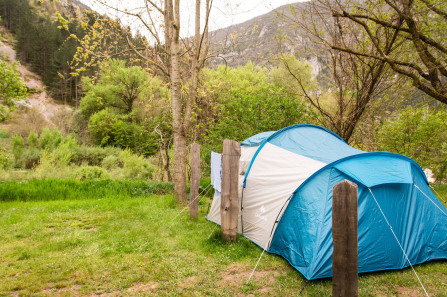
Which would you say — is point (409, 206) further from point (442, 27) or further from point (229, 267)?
point (442, 27)

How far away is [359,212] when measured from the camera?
3.75 m

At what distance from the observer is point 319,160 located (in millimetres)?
4477

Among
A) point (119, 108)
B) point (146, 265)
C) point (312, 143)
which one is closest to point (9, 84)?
point (146, 265)

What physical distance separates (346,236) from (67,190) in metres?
8.32

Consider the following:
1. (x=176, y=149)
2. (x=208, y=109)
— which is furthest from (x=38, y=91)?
(x=176, y=149)

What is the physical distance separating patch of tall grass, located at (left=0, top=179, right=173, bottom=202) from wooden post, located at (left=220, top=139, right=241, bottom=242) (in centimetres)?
470

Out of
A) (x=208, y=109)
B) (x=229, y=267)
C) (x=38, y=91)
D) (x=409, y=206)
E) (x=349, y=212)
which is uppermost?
(x=38, y=91)

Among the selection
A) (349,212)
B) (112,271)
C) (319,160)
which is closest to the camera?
(349,212)

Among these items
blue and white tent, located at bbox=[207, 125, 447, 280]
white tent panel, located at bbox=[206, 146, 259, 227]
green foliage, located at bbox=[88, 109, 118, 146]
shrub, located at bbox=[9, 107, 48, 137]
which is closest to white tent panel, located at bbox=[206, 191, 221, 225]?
white tent panel, located at bbox=[206, 146, 259, 227]

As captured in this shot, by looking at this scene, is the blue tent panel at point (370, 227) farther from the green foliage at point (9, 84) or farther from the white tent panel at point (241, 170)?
the green foliage at point (9, 84)

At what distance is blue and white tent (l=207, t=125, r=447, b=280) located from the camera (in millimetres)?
3727

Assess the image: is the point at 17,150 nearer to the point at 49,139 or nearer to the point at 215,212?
the point at 49,139

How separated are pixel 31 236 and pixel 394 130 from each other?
11079 millimetres

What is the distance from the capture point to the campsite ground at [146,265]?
10.8ft
